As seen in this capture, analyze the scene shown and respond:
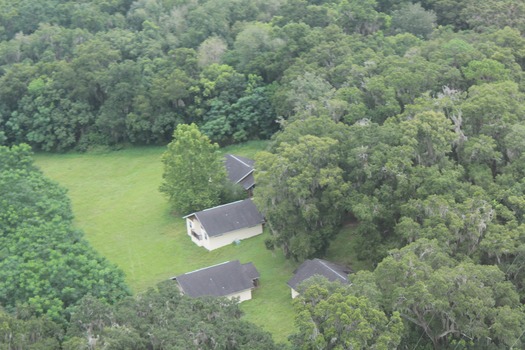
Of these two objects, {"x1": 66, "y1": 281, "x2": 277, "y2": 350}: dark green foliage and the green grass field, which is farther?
the green grass field

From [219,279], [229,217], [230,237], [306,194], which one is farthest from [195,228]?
[306,194]

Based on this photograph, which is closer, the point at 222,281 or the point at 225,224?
the point at 222,281

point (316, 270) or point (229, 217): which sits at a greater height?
point (316, 270)

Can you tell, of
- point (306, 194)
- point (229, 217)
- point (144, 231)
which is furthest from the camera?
point (144, 231)

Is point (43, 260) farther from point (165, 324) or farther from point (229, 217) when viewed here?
point (229, 217)

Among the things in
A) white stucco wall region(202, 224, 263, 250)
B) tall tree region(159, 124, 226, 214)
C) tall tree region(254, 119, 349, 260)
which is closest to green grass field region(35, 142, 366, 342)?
white stucco wall region(202, 224, 263, 250)

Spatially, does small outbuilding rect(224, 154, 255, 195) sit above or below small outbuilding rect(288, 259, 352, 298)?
below

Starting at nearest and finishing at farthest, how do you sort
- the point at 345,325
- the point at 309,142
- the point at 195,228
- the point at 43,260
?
the point at 345,325, the point at 43,260, the point at 309,142, the point at 195,228

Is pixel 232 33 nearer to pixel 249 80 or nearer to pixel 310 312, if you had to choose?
pixel 249 80

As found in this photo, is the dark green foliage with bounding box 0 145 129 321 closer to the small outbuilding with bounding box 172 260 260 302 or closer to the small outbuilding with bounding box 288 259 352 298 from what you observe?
the small outbuilding with bounding box 172 260 260 302
